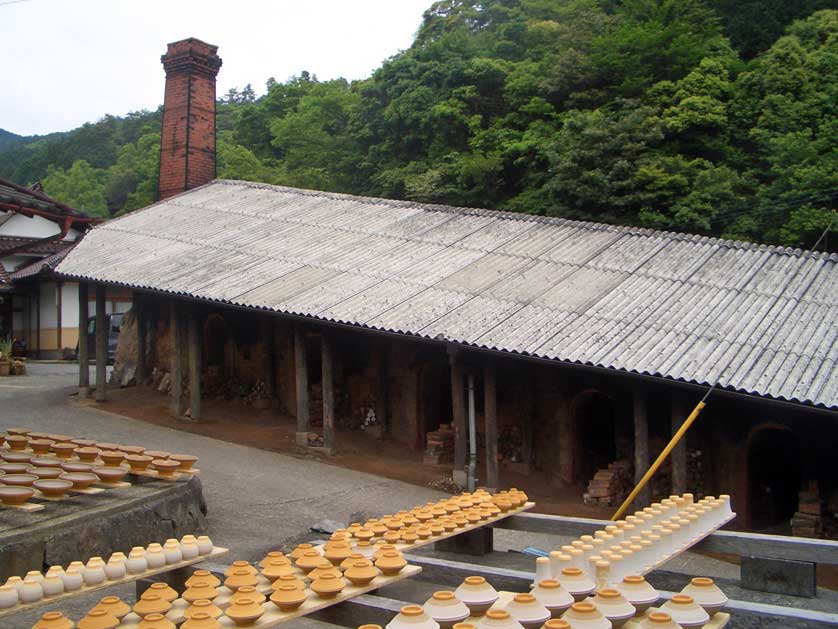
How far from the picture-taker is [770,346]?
11.6m

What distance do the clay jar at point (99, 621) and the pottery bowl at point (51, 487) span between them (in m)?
4.04

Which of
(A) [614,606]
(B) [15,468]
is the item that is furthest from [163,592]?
(B) [15,468]

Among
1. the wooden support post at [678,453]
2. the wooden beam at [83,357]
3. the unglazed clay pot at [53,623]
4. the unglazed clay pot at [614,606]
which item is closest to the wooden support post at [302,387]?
the wooden beam at [83,357]

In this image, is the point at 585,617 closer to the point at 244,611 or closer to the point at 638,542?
the point at 638,542

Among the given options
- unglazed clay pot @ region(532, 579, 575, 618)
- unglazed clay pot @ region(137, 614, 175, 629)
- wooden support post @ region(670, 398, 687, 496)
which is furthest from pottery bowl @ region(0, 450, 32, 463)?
wooden support post @ region(670, 398, 687, 496)

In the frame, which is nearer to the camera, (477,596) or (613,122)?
(477,596)

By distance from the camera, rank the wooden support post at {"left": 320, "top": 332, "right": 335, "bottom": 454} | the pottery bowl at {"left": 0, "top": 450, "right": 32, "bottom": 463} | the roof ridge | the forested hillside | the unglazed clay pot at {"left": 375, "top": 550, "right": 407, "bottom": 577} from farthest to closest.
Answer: the forested hillside, the wooden support post at {"left": 320, "top": 332, "right": 335, "bottom": 454}, the roof ridge, the pottery bowl at {"left": 0, "top": 450, "right": 32, "bottom": 463}, the unglazed clay pot at {"left": 375, "top": 550, "right": 407, "bottom": 577}

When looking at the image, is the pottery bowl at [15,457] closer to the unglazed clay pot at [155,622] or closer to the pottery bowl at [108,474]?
the pottery bowl at [108,474]

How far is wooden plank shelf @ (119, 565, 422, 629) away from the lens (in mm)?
4652

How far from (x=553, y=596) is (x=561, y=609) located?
79 mm

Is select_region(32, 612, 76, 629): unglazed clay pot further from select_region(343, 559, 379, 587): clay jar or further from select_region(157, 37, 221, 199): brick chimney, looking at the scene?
select_region(157, 37, 221, 199): brick chimney

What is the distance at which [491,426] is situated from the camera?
44.6ft

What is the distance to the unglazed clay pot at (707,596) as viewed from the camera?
15.5ft

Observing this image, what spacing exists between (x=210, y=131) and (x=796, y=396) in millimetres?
19013
